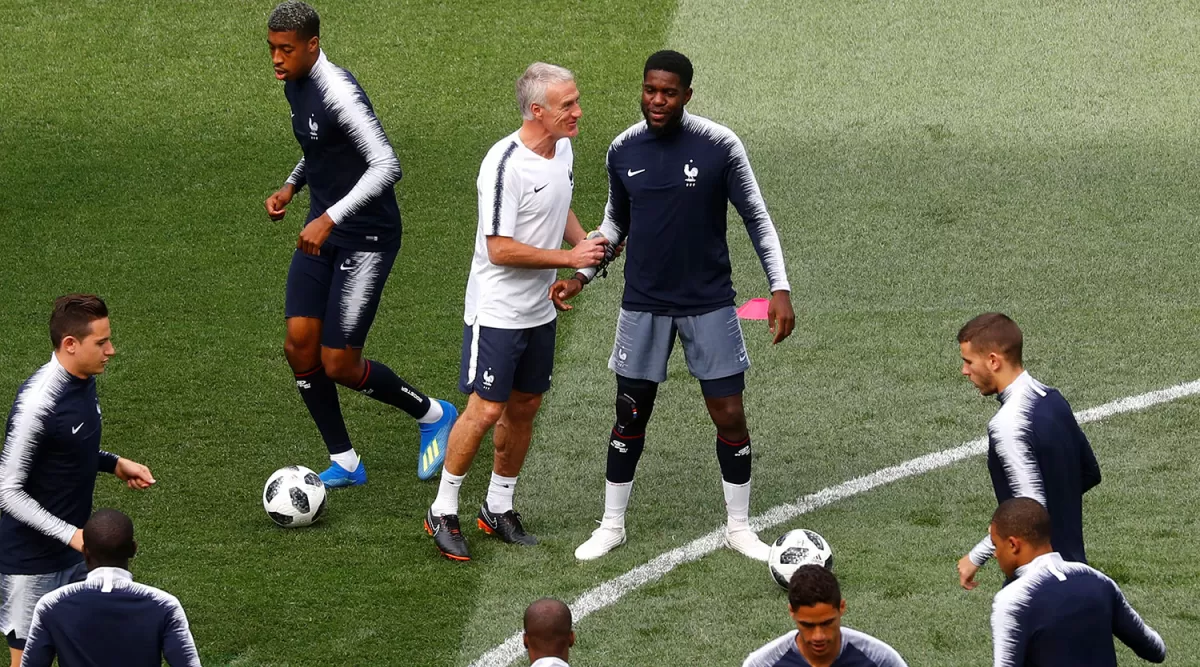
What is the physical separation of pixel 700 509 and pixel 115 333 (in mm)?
4274

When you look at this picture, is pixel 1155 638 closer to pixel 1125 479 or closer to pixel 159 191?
pixel 1125 479

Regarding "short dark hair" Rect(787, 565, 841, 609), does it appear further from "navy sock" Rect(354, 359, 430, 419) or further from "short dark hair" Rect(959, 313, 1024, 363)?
"navy sock" Rect(354, 359, 430, 419)

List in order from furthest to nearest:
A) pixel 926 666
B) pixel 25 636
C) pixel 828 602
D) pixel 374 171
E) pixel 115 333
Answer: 1. pixel 115 333
2. pixel 374 171
3. pixel 926 666
4. pixel 25 636
5. pixel 828 602

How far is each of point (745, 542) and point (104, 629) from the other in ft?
10.7

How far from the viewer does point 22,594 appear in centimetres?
559

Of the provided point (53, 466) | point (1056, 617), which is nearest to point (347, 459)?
point (53, 466)

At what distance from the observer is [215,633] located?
6.59 meters

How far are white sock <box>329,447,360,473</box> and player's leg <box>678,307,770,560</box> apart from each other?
200 centimetres

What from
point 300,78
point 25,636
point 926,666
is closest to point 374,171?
point 300,78

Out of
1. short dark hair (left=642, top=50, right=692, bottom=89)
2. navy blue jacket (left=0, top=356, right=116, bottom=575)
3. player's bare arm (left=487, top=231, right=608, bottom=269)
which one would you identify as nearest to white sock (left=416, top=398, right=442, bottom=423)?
player's bare arm (left=487, top=231, right=608, bottom=269)

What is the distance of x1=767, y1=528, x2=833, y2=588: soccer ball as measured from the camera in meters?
6.74

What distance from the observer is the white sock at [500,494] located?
739 centimetres

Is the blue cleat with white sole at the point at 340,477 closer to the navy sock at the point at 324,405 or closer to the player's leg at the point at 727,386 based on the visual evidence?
the navy sock at the point at 324,405

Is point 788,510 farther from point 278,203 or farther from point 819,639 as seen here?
point 819,639
